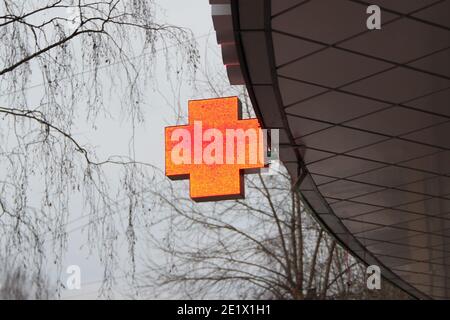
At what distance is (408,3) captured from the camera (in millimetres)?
7930

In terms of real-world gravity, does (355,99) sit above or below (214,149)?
below

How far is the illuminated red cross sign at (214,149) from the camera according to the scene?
12672 millimetres

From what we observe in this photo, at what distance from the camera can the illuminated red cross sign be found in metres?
12.7

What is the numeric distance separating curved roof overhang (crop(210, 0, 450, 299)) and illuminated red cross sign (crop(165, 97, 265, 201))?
2.36 ft

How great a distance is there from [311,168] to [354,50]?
3566mm

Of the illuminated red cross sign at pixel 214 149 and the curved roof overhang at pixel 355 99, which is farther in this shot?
the illuminated red cross sign at pixel 214 149

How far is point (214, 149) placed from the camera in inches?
527

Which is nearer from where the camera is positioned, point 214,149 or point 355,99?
point 355,99

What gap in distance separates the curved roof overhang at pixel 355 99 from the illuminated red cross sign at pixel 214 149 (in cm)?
72

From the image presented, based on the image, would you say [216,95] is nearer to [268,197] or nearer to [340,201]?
[268,197]

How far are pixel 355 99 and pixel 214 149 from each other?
12.2 feet

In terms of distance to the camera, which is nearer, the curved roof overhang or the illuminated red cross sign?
the curved roof overhang

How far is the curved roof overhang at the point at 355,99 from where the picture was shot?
824 centimetres
